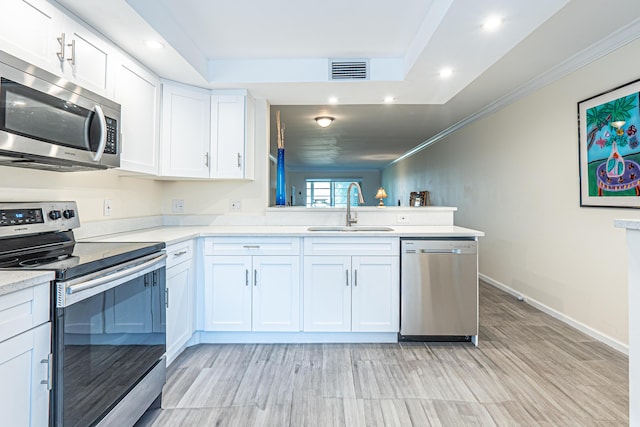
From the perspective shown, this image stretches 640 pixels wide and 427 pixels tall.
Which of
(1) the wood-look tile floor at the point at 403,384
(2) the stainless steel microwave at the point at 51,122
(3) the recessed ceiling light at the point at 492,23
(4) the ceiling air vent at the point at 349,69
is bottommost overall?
(1) the wood-look tile floor at the point at 403,384

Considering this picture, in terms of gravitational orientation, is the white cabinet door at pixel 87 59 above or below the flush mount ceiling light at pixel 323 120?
below

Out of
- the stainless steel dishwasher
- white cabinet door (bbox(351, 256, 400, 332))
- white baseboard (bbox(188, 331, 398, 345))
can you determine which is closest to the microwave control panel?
white baseboard (bbox(188, 331, 398, 345))

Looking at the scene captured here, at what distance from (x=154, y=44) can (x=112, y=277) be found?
1.53m

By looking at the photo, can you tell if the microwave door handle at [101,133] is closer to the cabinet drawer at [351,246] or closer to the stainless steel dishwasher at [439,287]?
the cabinet drawer at [351,246]

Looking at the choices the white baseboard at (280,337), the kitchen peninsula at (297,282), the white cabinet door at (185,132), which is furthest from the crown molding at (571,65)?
the white cabinet door at (185,132)

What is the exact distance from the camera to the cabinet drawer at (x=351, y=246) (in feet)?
8.66

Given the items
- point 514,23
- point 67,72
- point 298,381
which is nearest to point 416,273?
point 298,381

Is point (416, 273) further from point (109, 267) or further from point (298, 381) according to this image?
point (109, 267)

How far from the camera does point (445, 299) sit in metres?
2.61

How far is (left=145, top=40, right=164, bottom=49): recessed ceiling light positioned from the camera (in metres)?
2.10

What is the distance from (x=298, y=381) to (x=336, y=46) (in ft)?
7.96

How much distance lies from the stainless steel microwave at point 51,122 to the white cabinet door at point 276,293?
1283mm

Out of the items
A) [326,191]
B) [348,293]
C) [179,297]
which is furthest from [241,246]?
[326,191]

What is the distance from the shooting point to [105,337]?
139 centimetres
